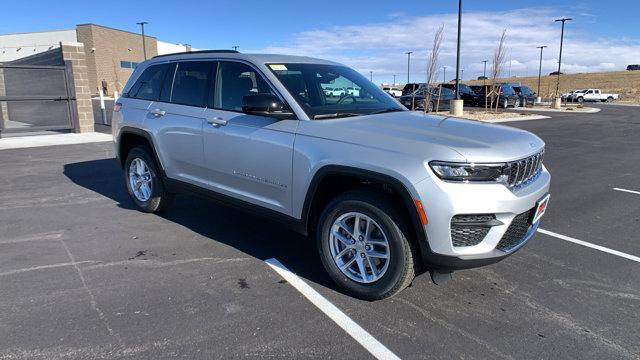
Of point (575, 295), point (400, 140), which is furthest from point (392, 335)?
point (575, 295)

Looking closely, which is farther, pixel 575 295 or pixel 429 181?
pixel 575 295

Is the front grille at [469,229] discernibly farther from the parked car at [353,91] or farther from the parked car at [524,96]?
the parked car at [524,96]

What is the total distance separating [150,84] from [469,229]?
163 inches

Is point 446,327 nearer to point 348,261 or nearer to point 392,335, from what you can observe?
point 392,335

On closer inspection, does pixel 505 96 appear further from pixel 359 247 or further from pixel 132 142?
pixel 359 247

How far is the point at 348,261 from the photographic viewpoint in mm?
3695

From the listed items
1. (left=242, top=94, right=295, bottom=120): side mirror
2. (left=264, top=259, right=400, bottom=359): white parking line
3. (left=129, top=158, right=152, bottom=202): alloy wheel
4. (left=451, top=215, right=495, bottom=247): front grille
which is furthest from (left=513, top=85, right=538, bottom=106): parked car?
(left=451, top=215, right=495, bottom=247): front grille

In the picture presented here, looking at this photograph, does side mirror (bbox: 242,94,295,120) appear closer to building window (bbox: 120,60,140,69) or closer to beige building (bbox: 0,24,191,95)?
beige building (bbox: 0,24,191,95)

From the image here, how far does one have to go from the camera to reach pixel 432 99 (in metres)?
25.4

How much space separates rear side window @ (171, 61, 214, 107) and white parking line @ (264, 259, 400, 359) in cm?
185

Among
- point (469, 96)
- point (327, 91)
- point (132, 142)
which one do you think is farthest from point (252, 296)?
point (469, 96)

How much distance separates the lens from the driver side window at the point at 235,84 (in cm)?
430

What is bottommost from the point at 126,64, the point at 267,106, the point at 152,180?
the point at 152,180

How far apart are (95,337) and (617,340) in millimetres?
3361
